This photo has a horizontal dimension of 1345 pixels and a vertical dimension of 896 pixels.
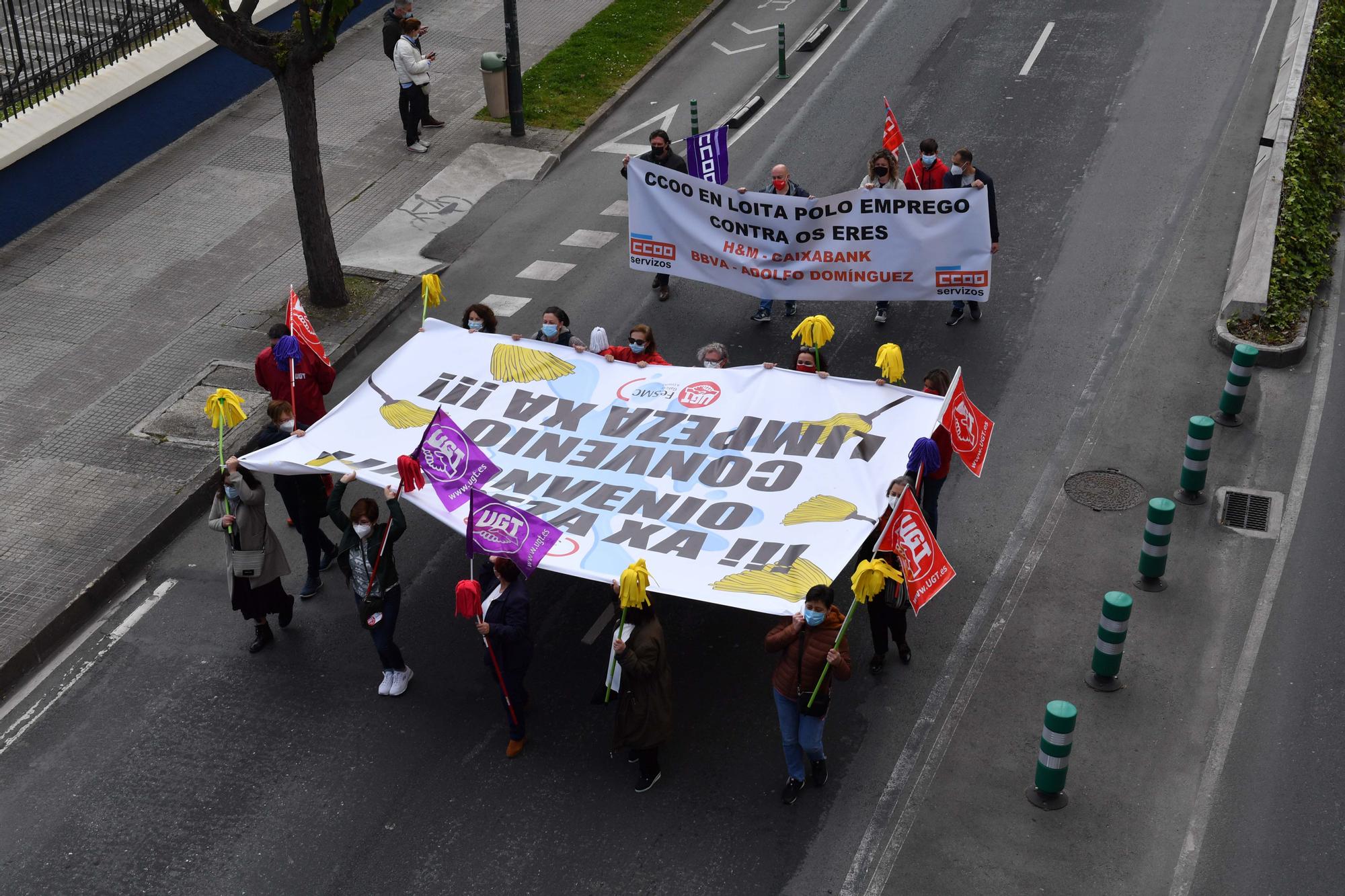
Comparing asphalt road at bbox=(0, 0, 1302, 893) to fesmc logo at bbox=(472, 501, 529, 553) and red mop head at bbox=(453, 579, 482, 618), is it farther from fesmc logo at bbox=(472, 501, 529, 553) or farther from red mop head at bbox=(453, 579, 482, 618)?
fesmc logo at bbox=(472, 501, 529, 553)

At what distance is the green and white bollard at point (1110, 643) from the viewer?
988cm

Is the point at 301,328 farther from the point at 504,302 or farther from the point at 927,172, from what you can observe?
the point at 927,172

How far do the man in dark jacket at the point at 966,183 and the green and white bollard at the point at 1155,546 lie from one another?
161 inches

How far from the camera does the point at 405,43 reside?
19.8m

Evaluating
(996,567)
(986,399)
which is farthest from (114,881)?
(986,399)

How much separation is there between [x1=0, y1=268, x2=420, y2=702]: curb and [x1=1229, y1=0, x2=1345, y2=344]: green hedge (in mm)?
10866

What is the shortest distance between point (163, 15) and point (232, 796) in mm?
14300

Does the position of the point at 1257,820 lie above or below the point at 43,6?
below

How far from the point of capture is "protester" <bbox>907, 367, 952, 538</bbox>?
35.5 feet

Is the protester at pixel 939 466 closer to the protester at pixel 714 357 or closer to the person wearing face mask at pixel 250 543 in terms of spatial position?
the protester at pixel 714 357

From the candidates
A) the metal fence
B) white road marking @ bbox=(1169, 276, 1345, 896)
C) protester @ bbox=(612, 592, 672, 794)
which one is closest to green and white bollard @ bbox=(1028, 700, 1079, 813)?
white road marking @ bbox=(1169, 276, 1345, 896)

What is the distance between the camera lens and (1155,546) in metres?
11.1

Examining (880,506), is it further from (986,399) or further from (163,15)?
(163,15)

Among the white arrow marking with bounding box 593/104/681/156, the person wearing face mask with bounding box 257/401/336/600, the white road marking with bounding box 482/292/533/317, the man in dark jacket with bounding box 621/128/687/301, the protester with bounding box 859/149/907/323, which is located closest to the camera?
the person wearing face mask with bounding box 257/401/336/600
